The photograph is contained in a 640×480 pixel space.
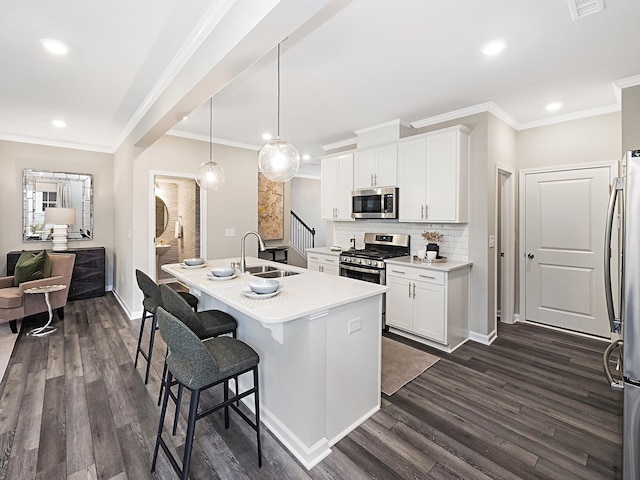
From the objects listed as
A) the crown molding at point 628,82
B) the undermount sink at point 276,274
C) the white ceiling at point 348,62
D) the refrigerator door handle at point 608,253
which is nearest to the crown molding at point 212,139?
the white ceiling at point 348,62

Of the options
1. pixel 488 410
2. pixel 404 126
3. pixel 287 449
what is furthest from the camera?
pixel 404 126

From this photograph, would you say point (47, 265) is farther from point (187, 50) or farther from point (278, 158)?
point (278, 158)

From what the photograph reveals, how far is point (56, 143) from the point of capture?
5480mm

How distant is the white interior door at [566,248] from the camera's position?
384 centimetres

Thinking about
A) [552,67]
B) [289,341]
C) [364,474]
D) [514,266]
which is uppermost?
[552,67]

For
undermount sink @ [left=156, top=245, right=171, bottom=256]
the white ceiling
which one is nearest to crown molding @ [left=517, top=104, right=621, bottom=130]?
the white ceiling

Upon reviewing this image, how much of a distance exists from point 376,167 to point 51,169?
552 cm

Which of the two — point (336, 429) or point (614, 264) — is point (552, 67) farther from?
point (336, 429)

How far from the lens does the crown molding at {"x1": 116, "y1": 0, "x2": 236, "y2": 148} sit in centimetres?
196

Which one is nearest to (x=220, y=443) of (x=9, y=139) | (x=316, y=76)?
(x=316, y=76)

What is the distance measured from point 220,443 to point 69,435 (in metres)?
1.04

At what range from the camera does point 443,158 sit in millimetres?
3783

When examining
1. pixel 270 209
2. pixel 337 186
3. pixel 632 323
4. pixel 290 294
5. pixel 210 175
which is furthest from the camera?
pixel 270 209

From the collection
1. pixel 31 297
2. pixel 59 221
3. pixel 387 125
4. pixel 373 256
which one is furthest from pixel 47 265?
pixel 387 125
